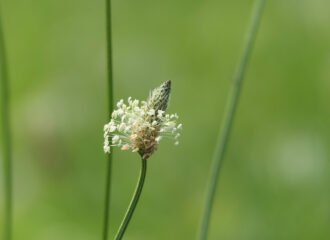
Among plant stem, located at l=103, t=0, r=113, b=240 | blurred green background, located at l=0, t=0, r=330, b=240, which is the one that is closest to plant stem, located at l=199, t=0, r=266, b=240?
plant stem, located at l=103, t=0, r=113, b=240

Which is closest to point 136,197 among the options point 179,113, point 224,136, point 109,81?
point 109,81

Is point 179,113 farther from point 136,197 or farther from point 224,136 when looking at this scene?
point 136,197

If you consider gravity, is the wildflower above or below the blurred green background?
below

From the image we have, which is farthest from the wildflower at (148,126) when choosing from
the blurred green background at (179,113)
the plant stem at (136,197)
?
the blurred green background at (179,113)

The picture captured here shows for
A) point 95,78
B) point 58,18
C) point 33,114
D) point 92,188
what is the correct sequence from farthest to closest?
point 58,18 → point 95,78 → point 33,114 → point 92,188

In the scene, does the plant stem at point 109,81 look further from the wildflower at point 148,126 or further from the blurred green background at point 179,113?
the blurred green background at point 179,113

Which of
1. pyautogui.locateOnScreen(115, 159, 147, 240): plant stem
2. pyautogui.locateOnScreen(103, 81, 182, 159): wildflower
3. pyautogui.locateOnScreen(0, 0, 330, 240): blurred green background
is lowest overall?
pyautogui.locateOnScreen(115, 159, 147, 240): plant stem

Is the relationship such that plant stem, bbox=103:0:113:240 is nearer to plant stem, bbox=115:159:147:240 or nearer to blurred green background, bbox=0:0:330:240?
plant stem, bbox=115:159:147:240

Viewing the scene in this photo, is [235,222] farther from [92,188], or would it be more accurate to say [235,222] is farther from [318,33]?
[318,33]

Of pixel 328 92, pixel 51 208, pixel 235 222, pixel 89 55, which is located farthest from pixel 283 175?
pixel 89 55
